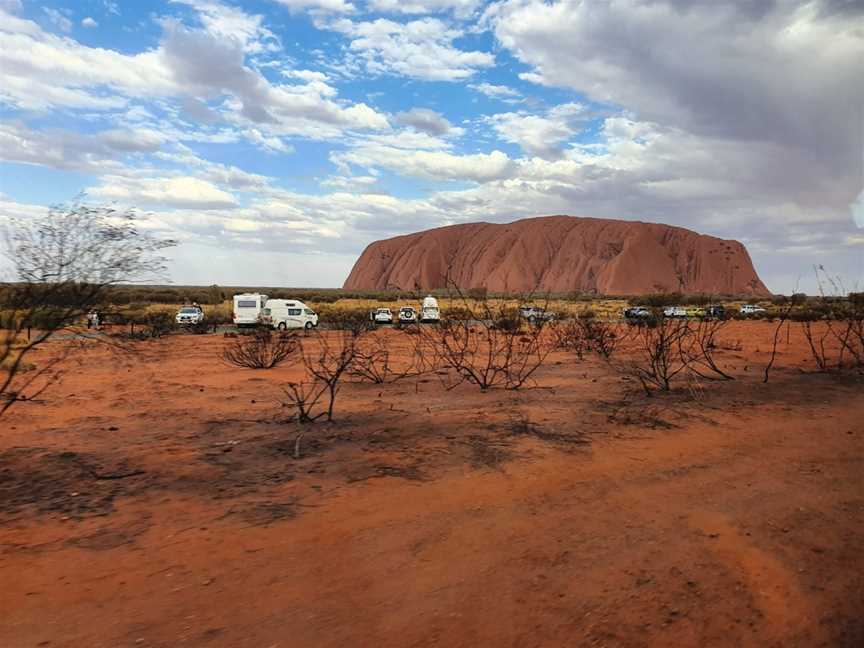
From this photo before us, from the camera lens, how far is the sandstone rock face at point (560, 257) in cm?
12294

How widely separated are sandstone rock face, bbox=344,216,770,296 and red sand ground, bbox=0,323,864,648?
104248mm

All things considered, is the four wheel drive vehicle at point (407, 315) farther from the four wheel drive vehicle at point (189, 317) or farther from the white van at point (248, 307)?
the four wheel drive vehicle at point (189, 317)

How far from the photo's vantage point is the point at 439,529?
15.8 feet

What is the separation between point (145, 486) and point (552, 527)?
3997mm

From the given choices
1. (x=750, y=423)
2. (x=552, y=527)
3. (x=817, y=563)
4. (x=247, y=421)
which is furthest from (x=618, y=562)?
(x=247, y=421)

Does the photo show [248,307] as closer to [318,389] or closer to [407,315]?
[407,315]

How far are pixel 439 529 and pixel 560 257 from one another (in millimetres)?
133629

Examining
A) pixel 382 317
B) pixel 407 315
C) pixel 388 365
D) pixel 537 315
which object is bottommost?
pixel 388 365

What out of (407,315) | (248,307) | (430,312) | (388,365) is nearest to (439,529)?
(388,365)

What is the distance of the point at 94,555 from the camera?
437cm

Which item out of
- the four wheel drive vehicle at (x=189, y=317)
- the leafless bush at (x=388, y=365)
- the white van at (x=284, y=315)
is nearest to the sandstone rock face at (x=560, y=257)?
the four wheel drive vehicle at (x=189, y=317)

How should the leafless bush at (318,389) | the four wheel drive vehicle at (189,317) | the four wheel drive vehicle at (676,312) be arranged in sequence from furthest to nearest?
1. the four wheel drive vehicle at (189,317)
2. the four wheel drive vehicle at (676,312)
3. the leafless bush at (318,389)

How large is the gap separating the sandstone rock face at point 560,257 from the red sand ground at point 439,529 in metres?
104

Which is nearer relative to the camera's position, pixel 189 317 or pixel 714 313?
pixel 714 313
